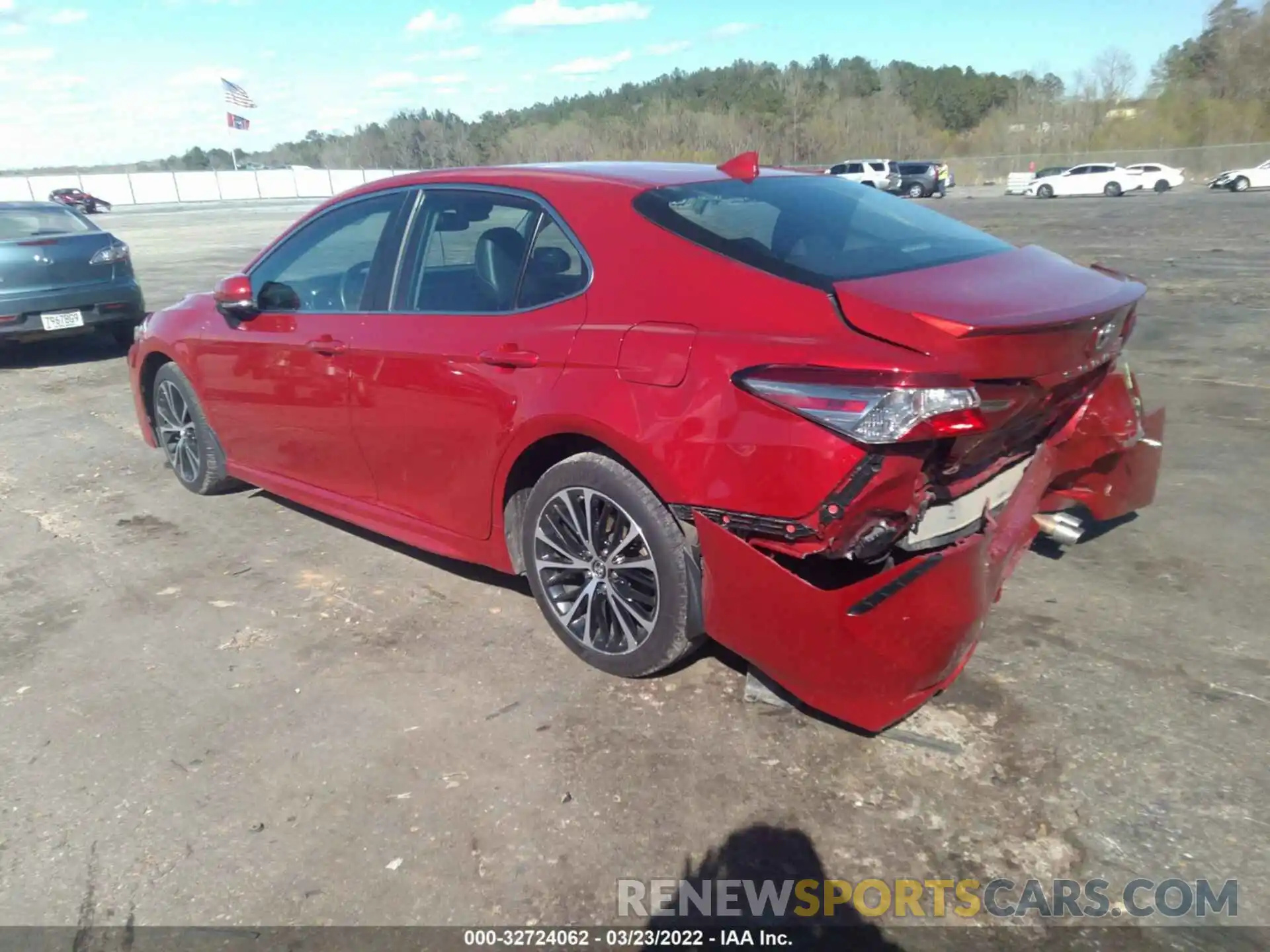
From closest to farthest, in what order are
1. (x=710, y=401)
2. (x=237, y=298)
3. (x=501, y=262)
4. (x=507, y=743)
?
(x=710, y=401)
(x=507, y=743)
(x=501, y=262)
(x=237, y=298)

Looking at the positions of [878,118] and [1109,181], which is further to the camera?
[878,118]

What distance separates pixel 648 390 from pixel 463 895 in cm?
152

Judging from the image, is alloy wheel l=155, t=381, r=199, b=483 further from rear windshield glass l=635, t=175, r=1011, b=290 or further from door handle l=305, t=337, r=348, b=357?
rear windshield glass l=635, t=175, r=1011, b=290

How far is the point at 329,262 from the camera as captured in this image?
14.5 ft

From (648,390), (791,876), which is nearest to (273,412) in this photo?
(648,390)

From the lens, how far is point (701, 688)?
3359mm

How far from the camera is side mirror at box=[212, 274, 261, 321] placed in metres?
4.53

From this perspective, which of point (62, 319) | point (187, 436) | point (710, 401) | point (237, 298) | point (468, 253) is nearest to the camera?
point (710, 401)

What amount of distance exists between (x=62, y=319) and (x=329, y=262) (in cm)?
621

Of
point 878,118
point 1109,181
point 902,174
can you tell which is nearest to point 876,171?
point 902,174

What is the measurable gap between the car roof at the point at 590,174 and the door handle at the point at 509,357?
680mm

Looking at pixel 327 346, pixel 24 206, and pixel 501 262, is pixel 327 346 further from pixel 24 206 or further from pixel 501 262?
pixel 24 206

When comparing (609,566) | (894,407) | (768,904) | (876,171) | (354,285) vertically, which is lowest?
(876,171)

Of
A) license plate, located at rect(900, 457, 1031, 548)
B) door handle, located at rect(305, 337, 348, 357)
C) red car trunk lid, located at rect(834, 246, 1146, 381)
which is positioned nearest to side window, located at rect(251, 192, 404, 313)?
door handle, located at rect(305, 337, 348, 357)
